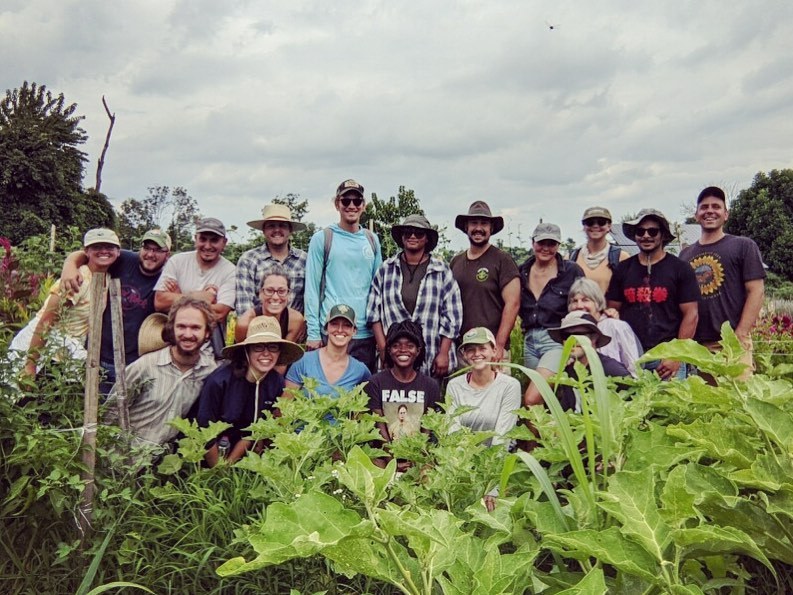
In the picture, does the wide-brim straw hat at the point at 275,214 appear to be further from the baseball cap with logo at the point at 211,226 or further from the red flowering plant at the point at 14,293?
the red flowering plant at the point at 14,293

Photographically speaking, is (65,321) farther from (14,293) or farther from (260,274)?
(14,293)

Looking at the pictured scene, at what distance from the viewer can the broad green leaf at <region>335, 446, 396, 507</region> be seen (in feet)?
3.29

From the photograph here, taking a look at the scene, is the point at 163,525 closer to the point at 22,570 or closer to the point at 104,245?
the point at 22,570

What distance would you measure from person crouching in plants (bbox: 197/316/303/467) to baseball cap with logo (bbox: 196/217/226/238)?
93cm

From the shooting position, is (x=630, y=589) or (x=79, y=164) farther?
(x=79, y=164)

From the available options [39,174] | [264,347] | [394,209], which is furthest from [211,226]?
[39,174]

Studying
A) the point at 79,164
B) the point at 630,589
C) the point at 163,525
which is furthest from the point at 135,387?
the point at 79,164

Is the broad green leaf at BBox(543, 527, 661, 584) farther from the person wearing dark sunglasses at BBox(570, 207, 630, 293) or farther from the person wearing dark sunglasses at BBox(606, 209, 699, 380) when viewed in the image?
the person wearing dark sunglasses at BBox(570, 207, 630, 293)

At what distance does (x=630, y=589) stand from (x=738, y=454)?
326 millimetres

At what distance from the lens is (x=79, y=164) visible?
116 ft

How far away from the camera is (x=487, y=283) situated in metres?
4.60

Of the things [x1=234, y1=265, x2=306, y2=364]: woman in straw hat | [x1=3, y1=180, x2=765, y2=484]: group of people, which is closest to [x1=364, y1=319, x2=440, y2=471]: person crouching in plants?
[x1=3, y1=180, x2=765, y2=484]: group of people

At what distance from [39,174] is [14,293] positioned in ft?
96.6

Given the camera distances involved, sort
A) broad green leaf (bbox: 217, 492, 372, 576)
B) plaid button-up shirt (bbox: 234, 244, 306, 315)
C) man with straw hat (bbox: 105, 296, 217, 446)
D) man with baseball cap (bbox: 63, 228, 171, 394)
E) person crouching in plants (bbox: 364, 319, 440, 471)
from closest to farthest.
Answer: broad green leaf (bbox: 217, 492, 372, 576) < man with straw hat (bbox: 105, 296, 217, 446) < person crouching in plants (bbox: 364, 319, 440, 471) < man with baseball cap (bbox: 63, 228, 171, 394) < plaid button-up shirt (bbox: 234, 244, 306, 315)
